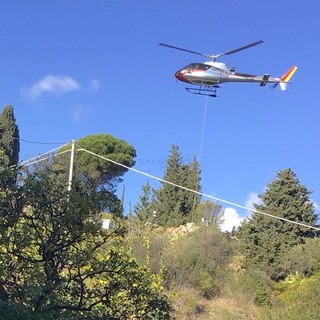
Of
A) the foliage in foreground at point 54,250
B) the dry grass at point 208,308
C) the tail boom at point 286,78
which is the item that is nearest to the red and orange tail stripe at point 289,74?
the tail boom at point 286,78

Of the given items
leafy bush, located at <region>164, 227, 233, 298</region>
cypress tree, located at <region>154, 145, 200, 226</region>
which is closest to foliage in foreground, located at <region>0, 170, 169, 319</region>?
leafy bush, located at <region>164, 227, 233, 298</region>

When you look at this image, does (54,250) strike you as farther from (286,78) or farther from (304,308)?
(286,78)

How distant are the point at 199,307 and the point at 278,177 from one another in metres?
9.71

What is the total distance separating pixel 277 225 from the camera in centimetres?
2642

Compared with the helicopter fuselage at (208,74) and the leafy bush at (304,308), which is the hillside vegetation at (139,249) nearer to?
the leafy bush at (304,308)

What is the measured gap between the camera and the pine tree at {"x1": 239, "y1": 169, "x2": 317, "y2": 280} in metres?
25.1

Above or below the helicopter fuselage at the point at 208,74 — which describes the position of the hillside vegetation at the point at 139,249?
below

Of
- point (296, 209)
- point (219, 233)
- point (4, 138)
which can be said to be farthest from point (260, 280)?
point (4, 138)

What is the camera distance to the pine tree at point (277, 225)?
82.3 ft

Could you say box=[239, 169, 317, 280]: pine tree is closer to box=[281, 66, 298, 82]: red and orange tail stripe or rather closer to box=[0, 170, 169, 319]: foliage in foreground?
box=[281, 66, 298, 82]: red and orange tail stripe

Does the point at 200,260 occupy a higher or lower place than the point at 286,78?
lower

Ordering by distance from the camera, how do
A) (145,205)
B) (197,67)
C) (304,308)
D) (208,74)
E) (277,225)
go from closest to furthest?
1. (304,308)
2. (208,74)
3. (197,67)
4. (277,225)
5. (145,205)

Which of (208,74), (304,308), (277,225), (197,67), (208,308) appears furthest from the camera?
(277,225)

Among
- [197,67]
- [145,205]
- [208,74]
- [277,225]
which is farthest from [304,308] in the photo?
[145,205]
